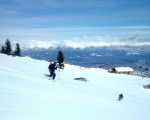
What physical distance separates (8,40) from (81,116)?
8714 cm

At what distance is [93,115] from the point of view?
43.6 feet

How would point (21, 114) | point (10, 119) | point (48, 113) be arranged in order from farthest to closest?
point (48, 113)
point (21, 114)
point (10, 119)

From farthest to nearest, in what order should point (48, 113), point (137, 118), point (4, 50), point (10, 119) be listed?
point (4, 50) < point (137, 118) < point (48, 113) < point (10, 119)

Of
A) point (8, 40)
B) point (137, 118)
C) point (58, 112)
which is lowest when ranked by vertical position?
point (137, 118)

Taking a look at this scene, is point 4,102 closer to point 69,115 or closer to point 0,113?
point 0,113

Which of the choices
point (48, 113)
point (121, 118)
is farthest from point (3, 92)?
point (121, 118)

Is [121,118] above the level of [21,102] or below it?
below

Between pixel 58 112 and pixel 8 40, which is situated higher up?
pixel 8 40

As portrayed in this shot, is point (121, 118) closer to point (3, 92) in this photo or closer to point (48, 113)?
point (48, 113)

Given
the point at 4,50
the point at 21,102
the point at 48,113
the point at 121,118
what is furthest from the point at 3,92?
the point at 4,50

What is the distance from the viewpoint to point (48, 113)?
1182 centimetres

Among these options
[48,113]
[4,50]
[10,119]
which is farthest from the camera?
[4,50]

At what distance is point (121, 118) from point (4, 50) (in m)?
85.5

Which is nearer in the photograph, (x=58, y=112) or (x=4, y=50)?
(x=58, y=112)
